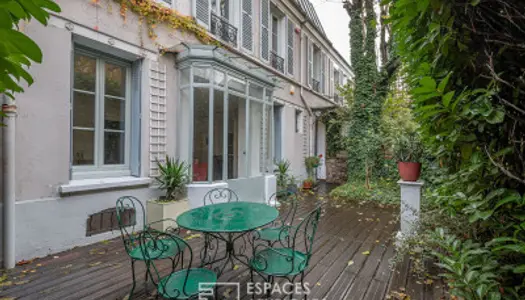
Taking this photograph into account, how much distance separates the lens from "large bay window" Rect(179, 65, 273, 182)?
4.48 meters

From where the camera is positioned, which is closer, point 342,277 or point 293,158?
point 342,277

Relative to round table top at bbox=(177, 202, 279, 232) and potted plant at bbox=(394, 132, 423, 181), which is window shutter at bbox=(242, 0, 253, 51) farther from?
round table top at bbox=(177, 202, 279, 232)

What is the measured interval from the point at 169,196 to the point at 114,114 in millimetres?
1636

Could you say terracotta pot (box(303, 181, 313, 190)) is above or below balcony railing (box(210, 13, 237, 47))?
below

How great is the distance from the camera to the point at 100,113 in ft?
12.2

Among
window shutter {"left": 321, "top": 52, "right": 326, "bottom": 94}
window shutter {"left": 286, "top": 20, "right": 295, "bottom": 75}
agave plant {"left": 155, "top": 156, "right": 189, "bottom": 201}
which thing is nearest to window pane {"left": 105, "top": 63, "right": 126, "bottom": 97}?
agave plant {"left": 155, "top": 156, "right": 189, "bottom": 201}

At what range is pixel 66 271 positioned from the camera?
261 centimetres

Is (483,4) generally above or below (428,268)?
above

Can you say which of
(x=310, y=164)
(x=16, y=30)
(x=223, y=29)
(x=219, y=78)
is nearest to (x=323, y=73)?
(x=310, y=164)

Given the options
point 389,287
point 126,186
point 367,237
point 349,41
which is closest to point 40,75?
point 126,186

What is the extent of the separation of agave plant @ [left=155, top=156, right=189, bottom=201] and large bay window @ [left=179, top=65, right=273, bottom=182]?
1.11 ft

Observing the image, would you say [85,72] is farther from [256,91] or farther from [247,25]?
[247,25]

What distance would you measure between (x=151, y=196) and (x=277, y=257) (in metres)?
2.81

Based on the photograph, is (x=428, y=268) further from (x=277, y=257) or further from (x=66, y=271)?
(x=66, y=271)
